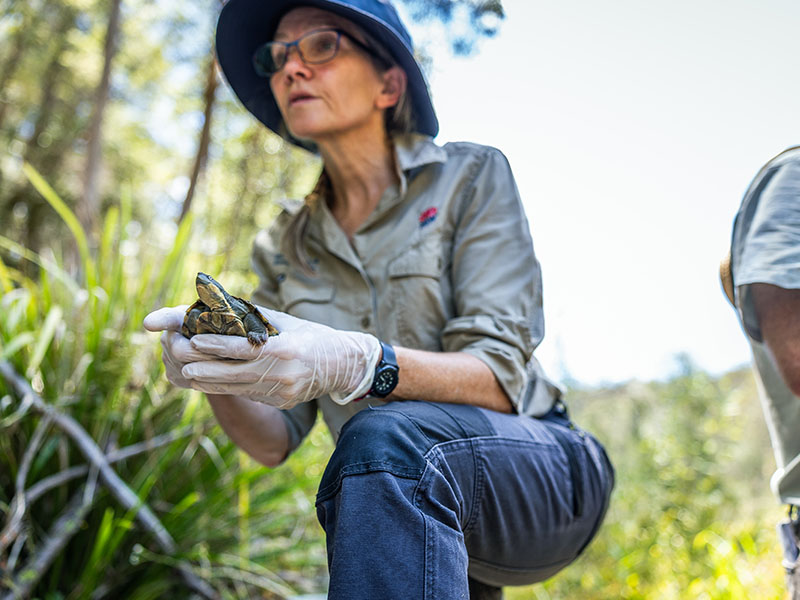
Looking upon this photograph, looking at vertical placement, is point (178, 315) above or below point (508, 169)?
below

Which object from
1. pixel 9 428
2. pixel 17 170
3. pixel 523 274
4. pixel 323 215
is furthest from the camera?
pixel 17 170

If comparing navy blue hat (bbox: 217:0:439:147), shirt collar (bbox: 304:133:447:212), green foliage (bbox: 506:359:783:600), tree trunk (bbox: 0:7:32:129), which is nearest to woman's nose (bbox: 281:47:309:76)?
navy blue hat (bbox: 217:0:439:147)

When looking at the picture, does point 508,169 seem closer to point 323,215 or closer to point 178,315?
point 323,215

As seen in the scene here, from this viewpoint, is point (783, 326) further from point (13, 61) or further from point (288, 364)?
point (13, 61)

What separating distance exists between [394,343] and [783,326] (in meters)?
0.78

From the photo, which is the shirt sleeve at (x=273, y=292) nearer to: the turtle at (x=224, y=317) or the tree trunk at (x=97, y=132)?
the turtle at (x=224, y=317)

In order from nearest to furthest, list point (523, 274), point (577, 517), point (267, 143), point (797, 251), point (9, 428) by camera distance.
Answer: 1. point (797, 251)
2. point (577, 517)
3. point (523, 274)
4. point (9, 428)
5. point (267, 143)

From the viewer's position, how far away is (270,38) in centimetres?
193

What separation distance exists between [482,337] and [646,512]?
11.3 ft

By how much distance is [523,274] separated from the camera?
1.48 meters

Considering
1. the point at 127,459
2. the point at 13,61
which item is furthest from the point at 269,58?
the point at 13,61

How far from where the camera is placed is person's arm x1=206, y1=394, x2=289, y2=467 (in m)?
1.49

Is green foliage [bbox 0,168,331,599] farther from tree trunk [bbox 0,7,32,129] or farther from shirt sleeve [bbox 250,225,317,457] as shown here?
tree trunk [bbox 0,7,32,129]

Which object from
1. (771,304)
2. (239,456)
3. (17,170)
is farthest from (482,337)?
(17,170)
